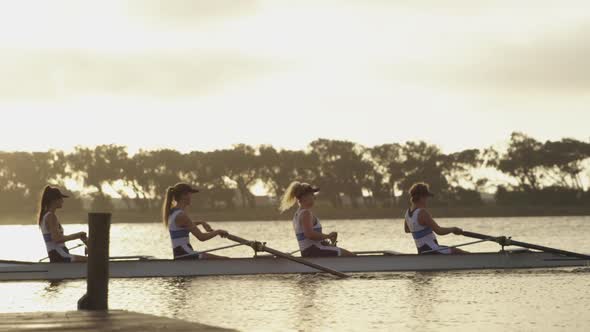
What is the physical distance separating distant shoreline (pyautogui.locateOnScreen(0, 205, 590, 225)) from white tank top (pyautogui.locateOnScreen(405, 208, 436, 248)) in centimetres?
9016

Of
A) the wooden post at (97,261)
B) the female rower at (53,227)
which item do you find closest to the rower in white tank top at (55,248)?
the female rower at (53,227)

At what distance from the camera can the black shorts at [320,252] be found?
80.1 feet

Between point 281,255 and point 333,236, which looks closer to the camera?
point 333,236

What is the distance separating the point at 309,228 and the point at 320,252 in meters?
0.82

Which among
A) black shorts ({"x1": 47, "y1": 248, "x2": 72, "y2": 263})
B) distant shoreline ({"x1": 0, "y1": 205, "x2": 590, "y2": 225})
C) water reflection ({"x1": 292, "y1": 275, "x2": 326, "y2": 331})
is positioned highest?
distant shoreline ({"x1": 0, "y1": 205, "x2": 590, "y2": 225})

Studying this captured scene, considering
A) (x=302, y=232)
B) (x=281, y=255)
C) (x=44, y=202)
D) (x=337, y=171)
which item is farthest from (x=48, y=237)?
(x=337, y=171)

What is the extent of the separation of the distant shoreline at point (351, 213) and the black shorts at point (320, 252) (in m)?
91.1

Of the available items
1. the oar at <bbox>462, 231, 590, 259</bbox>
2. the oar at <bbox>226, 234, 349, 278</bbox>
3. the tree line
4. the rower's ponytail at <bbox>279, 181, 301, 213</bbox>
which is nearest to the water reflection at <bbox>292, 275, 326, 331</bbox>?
the oar at <bbox>226, 234, 349, 278</bbox>

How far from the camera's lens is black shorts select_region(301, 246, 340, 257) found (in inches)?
961

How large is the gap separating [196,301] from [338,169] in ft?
322

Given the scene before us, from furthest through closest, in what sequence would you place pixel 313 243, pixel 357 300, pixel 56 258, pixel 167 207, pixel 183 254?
1. pixel 313 243
2. pixel 183 254
3. pixel 56 258
4. pixel 167 207
5. pixel 357 300

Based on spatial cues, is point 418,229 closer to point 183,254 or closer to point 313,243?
point 313,243

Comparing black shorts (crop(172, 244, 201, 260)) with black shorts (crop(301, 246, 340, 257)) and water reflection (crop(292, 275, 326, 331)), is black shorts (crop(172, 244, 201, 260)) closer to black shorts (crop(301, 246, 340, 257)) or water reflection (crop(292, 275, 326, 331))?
water reflection (crop(292, 275, 326, 331))

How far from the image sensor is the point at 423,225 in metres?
24.8
